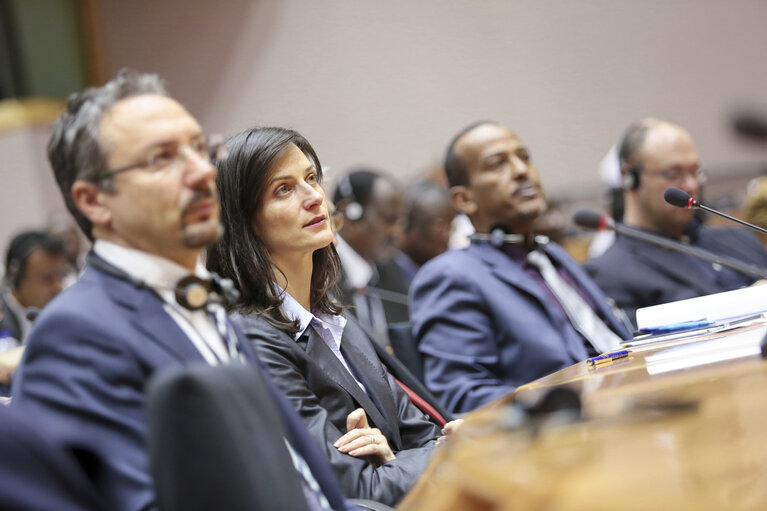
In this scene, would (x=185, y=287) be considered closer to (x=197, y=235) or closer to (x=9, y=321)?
(x=197, y=235)

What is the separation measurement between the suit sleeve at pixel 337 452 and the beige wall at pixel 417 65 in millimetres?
4713

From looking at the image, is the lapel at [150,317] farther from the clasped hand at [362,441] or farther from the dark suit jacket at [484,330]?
the dark suit jacket at [484,330]

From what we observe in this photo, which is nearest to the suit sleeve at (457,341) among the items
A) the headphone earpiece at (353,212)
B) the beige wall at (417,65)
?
the headphone earpiece at (353,212)

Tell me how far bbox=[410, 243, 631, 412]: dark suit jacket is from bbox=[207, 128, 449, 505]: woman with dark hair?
52 centimetres

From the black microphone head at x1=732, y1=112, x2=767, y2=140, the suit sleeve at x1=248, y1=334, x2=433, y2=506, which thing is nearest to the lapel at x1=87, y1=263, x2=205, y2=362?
the suit sleeve at x1=248, y1=334, x2=433, y2=506

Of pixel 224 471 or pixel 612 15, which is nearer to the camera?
pixel 224 471

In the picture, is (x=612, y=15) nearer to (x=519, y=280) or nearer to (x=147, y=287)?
(x=519, y=280)

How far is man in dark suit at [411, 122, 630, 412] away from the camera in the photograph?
256 cm

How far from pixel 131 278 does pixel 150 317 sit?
0.26 ft

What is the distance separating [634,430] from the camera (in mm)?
994

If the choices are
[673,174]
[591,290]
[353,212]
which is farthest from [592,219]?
[353,212]

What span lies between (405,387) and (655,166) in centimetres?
167

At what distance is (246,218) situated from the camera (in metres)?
1.92

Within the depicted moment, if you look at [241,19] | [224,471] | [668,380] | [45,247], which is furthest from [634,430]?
[241,19]
